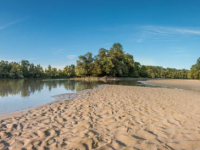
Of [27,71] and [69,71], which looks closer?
[27,71]

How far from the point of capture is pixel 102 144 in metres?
2.87

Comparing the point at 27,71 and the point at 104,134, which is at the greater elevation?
the point at 27,71

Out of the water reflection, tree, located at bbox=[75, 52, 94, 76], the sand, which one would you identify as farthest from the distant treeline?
the sand

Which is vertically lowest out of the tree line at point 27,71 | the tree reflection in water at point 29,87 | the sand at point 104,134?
the tree reflection in water at point 29,87

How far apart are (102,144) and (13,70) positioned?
93.6m

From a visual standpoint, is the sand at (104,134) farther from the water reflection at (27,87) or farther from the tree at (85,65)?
the tree at (85,65)

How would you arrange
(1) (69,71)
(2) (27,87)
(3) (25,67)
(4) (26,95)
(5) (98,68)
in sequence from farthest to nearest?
1. (1) (69,71)
2. (3) (25,67)
3. (5) (98,68)
4. (2) (27,87)
5. (4) (26,95)

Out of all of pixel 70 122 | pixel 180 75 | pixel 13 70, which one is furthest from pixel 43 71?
pixel 180 75

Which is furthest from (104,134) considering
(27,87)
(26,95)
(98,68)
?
(98,68)

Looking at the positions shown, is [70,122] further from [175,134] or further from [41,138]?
[175,134]

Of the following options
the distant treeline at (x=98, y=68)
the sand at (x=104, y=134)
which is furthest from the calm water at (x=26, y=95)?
the distant treeline at (x=98, y=68)

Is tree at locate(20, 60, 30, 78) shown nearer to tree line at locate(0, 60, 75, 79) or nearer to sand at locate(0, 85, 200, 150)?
tree line at locate(0, 60, 75, 79)

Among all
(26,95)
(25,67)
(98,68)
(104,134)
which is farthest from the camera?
(25,67)

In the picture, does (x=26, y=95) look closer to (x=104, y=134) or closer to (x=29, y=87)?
(x=29, y=87)
